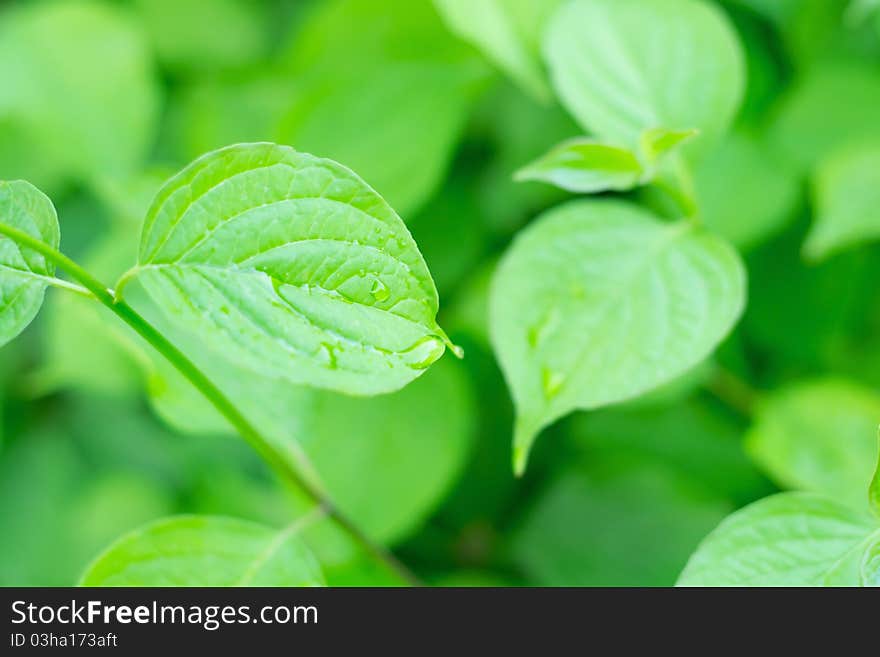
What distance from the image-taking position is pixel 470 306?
83cm

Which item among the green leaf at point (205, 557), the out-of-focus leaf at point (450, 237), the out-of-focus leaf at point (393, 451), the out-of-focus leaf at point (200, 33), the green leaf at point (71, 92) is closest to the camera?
the green leaf at point (205, 557)

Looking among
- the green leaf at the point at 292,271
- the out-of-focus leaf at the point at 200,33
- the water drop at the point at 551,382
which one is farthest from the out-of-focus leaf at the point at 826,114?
the out-of-focus leaf at the point at 200,33

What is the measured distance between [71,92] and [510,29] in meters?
0.59

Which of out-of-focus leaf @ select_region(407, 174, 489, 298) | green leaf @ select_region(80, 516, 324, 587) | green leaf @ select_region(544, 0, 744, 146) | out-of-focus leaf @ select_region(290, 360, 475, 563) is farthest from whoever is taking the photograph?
out-of-focus leaf @ select_region(407, 174, 489, 298)

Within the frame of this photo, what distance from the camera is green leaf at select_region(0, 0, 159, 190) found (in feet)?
3.45

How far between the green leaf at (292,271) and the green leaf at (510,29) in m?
0.36

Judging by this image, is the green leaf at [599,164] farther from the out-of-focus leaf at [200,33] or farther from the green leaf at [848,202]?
the out-of-focus leaf at [200,33]

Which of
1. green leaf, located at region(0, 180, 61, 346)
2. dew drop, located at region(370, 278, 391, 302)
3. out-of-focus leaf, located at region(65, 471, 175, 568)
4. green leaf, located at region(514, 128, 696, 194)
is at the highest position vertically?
green leaf, located at region(0, 180, 61, 346)

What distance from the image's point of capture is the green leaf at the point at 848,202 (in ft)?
2.32

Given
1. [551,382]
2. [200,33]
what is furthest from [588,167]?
[200,33]

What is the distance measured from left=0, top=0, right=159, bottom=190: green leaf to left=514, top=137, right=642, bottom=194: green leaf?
0.65 meters

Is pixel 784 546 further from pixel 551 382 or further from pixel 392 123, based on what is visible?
pixel 392 123

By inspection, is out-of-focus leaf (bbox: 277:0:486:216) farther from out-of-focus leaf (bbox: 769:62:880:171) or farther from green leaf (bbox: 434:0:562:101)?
out-of-focus leaf (bbox: 769:62:880:171)

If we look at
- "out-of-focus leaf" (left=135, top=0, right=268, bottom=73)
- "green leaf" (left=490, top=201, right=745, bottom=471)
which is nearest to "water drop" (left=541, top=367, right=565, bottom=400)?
"green leaf" (left=490, top=201, right=745, bottom=471)
